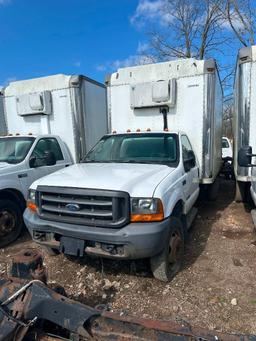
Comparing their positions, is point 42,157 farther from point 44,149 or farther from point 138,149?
point 138,149

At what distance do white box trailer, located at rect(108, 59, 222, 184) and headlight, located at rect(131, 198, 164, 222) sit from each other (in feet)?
10.1

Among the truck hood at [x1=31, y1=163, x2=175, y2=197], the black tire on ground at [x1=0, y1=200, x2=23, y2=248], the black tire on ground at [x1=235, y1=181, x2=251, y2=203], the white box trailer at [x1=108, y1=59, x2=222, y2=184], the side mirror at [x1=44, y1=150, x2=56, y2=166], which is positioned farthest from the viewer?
the black tire on ground at [x1=235, y1=181, x2=251, y2=203]

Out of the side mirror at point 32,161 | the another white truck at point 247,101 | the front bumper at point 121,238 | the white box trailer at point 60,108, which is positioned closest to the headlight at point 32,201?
the front bumper at point 121,238

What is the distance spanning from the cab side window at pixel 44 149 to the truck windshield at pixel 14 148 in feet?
0.60

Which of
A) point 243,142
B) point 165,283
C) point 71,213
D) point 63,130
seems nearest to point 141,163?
point 71,213

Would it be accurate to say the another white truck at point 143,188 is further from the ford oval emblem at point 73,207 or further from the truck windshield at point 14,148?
the truck windshield at point 14,148

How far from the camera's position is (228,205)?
24.6 feet

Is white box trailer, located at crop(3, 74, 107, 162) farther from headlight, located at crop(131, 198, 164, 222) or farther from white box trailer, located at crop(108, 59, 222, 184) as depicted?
headlight, located at crop(131, 198, 164, 222)

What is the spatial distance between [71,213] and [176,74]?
4.15 m

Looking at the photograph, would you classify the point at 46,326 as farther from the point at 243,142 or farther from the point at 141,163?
the point at 243,142

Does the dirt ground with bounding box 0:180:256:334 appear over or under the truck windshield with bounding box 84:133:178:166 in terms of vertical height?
under

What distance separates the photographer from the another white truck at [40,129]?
552 cm

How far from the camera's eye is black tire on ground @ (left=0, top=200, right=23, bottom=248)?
5.29 meters

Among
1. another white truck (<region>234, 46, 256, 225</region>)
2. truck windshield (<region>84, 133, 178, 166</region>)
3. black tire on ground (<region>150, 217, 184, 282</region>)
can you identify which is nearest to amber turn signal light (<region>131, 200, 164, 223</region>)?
black tire on ground (<region>150, 217, 184, 282</region>)
